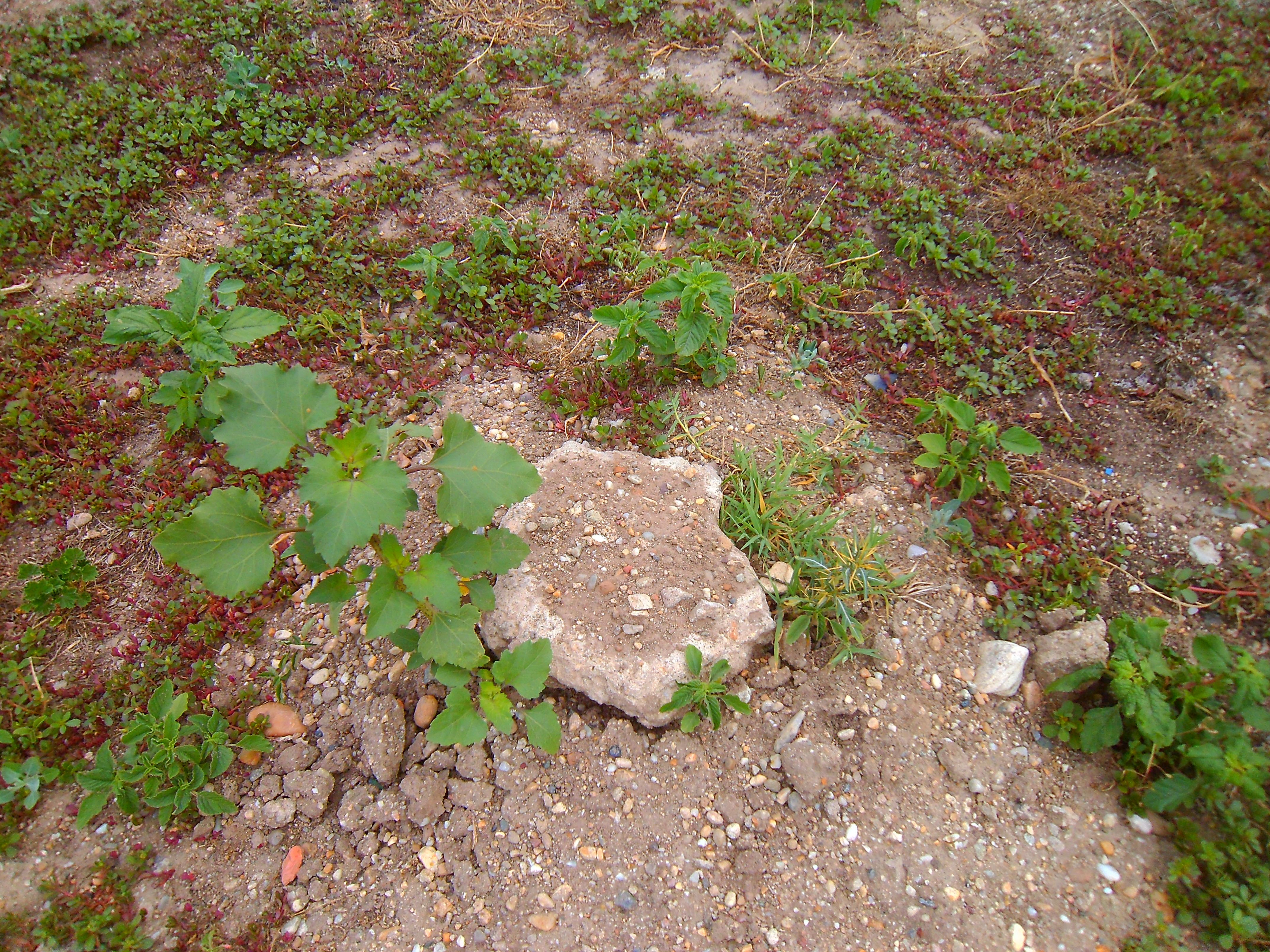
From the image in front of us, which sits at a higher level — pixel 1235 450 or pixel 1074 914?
pixel 1235 450

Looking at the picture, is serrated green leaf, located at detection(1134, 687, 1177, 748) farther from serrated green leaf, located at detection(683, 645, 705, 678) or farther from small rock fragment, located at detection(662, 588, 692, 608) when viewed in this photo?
small rock fragment, located at detection(662, 588, 692, 608)

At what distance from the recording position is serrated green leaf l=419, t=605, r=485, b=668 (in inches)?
112

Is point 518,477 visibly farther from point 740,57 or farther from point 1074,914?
point 740,57

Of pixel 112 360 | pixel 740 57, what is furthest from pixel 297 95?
pixel 740 57

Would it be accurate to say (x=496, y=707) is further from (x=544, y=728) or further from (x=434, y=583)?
(x=434, y=583)

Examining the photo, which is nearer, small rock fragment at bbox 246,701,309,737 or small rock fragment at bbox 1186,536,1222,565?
small rock fragment at bbox 246,701,309,737

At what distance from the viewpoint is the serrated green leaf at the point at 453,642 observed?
2.85 m

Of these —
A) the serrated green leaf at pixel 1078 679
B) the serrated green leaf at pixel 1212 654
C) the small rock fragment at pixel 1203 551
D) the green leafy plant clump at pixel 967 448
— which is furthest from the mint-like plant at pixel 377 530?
the small rock fragment at pixel 1203 551

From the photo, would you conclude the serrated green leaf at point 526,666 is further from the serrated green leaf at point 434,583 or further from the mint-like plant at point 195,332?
the mint-like plant at point 195,332

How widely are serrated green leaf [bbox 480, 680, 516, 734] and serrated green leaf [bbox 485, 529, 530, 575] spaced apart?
0.47 m

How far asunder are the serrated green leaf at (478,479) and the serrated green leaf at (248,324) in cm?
170

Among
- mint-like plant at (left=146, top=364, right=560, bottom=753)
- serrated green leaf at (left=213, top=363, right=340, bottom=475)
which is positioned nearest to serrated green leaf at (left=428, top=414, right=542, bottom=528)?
mint-like plant at (left=146, top=364, right=560, bottom=753)

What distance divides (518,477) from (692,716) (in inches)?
50.1

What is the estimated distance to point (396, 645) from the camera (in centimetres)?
308
